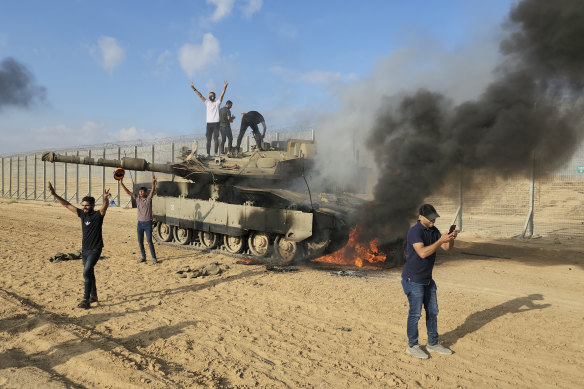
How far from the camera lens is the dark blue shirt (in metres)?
4.79

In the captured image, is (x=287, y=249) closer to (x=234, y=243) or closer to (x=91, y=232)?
(x=234, y=243)

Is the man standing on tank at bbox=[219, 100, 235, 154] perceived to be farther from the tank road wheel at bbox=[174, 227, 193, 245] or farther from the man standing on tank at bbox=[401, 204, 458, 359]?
the man standing on tank at bbox=[401, 204, 458, 359]

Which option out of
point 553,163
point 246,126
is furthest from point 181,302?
point 246,126

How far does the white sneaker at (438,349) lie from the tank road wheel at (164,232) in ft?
33.8

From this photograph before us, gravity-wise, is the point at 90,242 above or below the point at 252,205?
below

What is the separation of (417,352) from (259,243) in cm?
670

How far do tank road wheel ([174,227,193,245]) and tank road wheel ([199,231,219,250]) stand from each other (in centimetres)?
60

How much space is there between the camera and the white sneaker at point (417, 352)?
4738 millimetres

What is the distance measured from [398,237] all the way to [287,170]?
3251mm

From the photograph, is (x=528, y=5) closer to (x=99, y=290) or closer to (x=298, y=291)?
(x=298, y=291)

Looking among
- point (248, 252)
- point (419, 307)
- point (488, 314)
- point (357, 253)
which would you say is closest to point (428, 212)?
point (419, 307)

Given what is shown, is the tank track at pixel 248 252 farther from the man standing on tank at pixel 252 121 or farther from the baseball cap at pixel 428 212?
the baseball cap at pixel 428 212

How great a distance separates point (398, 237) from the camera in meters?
10.1

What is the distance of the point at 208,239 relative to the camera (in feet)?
41.4
